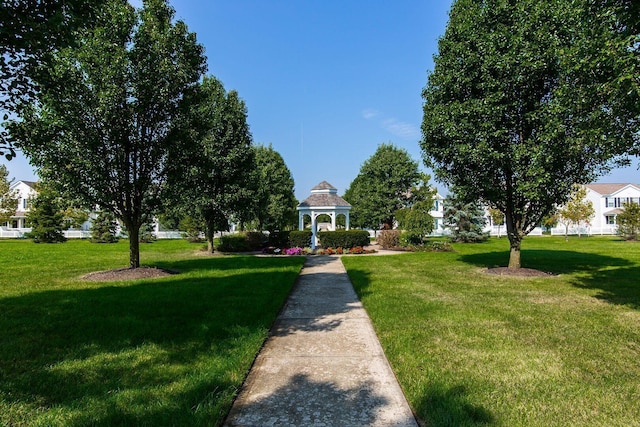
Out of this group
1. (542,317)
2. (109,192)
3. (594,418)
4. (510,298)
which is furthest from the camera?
(109,192)

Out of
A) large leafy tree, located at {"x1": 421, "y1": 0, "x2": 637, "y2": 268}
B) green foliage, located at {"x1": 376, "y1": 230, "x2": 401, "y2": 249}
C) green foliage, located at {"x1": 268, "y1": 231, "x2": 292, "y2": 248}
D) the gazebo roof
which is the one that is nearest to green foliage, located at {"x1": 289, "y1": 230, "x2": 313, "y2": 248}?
green foliage, located at {"x1": 268, "y1": 231, "x2": 292, "y2": 248}

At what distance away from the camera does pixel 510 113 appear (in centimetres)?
1081

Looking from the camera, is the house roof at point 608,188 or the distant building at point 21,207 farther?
the house roof at point 608,188

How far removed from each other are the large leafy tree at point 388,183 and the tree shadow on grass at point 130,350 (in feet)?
97.5

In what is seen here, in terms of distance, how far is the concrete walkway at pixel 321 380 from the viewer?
313 cm

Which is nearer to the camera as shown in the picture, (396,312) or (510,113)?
(396,312)

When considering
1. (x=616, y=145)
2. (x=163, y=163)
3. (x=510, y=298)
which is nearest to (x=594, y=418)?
(x=616, y=145)

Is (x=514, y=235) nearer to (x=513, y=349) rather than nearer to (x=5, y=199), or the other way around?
(x=513, y=349)

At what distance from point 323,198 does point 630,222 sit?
26189 millimetres

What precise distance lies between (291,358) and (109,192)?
9.41 metres

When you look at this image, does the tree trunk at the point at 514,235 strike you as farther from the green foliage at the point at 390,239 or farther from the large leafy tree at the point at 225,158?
the large leafy tree at the point at 225,158

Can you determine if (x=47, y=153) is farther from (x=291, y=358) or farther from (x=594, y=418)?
(x=594, y=418)

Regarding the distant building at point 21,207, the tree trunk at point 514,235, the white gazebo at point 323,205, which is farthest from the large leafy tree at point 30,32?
the distant building at point 21,207

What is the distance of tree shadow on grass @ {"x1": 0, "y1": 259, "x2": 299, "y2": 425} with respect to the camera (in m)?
3.31
